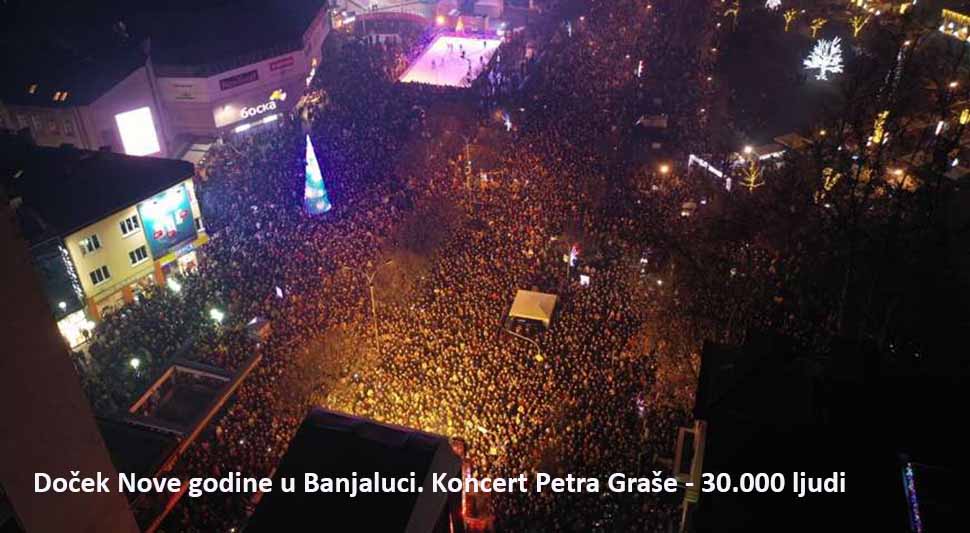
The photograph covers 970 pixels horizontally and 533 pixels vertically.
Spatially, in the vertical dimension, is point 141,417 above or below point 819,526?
below

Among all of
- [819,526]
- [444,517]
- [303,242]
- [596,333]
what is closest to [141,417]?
[444,517]

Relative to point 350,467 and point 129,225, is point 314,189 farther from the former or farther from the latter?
point 350,467

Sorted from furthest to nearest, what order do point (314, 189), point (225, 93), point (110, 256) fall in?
point (225, 93), point (314, 189), point (110, 256)

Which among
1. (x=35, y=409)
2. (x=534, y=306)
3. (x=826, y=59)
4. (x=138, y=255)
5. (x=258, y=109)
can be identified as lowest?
(x=534, y=306)

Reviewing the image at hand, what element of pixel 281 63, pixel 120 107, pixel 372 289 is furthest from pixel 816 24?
pixel 120 107

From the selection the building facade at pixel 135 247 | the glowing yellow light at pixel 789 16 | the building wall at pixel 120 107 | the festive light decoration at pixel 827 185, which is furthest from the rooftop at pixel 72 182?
the glowing yellow light at pixel 789 16

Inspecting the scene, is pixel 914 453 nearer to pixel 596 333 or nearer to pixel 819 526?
pixel 819 526
